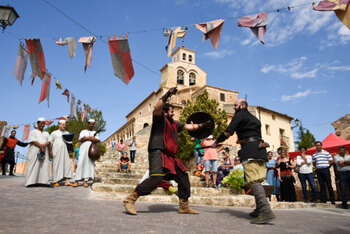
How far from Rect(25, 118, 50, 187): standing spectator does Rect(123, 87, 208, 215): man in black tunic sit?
439cm

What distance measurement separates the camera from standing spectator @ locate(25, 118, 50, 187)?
668 cm

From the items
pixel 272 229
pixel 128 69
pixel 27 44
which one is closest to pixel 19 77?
pixel 27 44

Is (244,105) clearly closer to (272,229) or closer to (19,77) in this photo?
(272,229)

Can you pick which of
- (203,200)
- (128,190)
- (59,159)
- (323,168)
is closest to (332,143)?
(323,168)

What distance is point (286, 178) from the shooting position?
830cm

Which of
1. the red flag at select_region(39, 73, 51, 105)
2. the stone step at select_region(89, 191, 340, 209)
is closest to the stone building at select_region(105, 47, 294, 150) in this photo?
the red flag at select_region(39, 73, 51, 105)

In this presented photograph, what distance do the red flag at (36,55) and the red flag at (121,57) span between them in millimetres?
2581

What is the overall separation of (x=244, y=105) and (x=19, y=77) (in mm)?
7911

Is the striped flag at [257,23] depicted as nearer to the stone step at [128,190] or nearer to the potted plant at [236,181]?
the potted plant at [236,181]

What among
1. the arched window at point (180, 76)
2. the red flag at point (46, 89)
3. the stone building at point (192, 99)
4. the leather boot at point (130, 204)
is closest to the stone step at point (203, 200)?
the leather boot at point (130, 204)

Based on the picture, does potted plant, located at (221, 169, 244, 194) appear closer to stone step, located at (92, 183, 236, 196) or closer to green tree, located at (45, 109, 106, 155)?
stone step, located at (92, 183, 236, 196)

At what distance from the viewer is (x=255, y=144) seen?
373 cm

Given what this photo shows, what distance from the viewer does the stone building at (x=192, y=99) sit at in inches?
1468

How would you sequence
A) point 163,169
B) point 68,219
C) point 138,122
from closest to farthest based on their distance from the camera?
point 68,219 < point 163,169 < point 138,122
